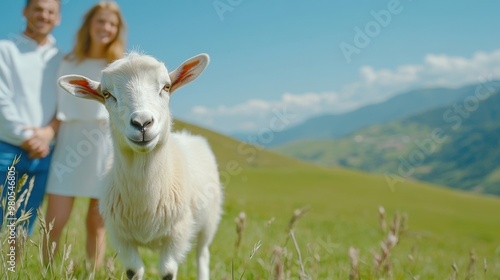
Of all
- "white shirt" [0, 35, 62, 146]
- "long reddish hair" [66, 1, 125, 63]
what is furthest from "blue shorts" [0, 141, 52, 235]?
"long reddish hair" [66, 1, 125, 63]

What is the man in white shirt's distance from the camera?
536 cm

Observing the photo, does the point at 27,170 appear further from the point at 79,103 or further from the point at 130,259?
the point at 130,259

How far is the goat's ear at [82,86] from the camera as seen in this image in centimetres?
414

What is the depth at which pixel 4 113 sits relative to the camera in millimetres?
5285

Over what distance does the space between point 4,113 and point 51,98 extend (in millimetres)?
613

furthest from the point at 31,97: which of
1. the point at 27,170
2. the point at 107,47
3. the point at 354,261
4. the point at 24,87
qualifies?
the point at 354,261

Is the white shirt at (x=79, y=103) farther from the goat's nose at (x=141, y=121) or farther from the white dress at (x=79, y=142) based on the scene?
the goat's nose at (x=141, y=121)

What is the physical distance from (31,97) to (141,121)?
2.74 meters

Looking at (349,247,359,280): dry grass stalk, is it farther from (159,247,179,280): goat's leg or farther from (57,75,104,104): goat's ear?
(57,75,104,104): goat's ear

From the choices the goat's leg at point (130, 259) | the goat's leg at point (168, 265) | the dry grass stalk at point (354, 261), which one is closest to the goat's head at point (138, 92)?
the goat's leg at point (130, 259)

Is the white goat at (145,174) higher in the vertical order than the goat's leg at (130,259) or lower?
higher

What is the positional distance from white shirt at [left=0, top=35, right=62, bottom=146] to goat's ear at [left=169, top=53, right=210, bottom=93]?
2149mm

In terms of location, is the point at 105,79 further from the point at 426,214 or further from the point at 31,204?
the point at 426,214

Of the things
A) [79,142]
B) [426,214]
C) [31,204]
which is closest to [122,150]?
[79,142]
